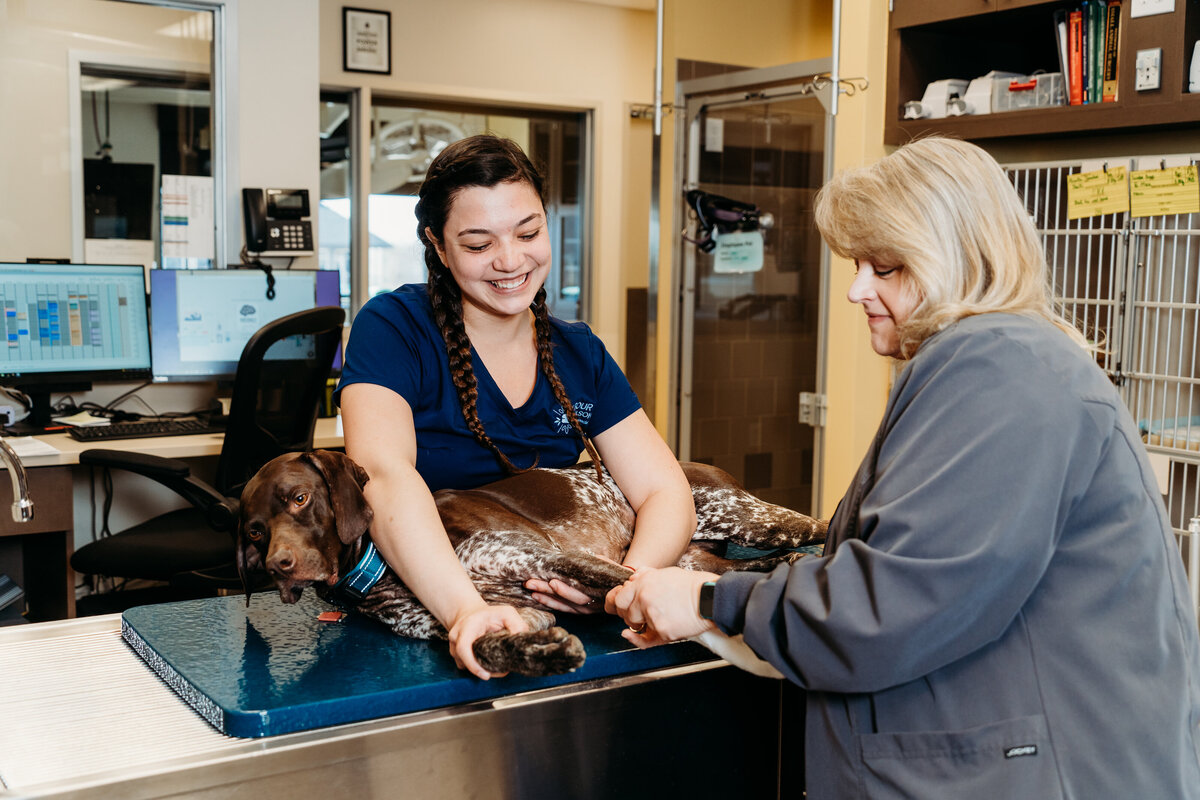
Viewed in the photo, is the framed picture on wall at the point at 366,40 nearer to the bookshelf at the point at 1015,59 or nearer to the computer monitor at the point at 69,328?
the computer monitor at the point at 69,328

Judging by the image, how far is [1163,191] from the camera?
2.70m

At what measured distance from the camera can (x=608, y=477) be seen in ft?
5.34

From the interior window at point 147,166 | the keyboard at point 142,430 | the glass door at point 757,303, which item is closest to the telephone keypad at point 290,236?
the interior window at point 147,166

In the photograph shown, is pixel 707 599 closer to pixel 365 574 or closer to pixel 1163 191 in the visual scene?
pixel 365 574

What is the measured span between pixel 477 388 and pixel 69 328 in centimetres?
265

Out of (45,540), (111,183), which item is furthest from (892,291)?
(111,183)

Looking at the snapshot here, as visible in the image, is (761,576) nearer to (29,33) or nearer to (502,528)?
(502,528)

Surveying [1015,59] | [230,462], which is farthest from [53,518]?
[1015,59]

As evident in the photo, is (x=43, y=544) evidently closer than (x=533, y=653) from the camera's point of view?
No

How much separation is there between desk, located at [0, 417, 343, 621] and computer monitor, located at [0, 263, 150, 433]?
244 mm

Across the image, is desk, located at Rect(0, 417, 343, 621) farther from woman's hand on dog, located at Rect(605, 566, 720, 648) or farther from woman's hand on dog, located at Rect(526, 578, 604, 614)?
woman's hand on dog, located at Rect(605, 566, 720, 648)

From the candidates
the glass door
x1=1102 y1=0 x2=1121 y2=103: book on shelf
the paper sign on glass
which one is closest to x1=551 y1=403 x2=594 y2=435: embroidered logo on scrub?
x1=1102 y1=0 x2=1121 y2=103: book on shelf

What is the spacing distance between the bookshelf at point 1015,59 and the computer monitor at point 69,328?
2.65 meters

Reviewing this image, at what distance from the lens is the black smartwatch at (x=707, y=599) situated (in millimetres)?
1164
